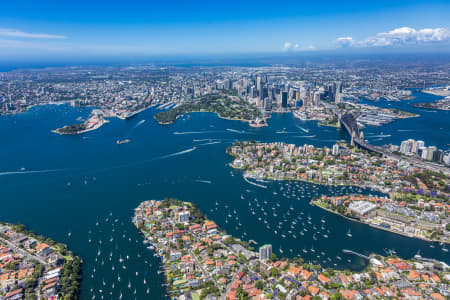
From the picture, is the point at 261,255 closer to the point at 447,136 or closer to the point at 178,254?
the point at 178,254

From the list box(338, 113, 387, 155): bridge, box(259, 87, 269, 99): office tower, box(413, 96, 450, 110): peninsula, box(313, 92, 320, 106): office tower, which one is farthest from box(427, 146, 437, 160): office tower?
box(259, 87, 269, 99): office tower

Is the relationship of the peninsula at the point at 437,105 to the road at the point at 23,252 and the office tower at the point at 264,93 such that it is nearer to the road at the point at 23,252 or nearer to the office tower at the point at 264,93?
the office tower at the point at 264,93

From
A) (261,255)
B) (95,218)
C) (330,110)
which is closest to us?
(261,255)

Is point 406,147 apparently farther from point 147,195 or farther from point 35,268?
point 35,268

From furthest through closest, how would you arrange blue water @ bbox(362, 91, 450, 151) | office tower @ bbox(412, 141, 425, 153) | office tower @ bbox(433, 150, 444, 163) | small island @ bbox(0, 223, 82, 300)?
blue water @ bbox(362, 91, 450, 151)
office tower @ bbox(412, 141, 425, 153)
office tower @ bbox(433, 150, 444, 163)
small island @ bbox(0, 223, 82, 300)

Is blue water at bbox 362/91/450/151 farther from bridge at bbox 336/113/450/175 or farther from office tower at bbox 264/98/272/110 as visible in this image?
office tower at bbox 264/98/272/110

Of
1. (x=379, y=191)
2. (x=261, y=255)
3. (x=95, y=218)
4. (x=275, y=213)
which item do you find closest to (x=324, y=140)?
(x=379, y=191)

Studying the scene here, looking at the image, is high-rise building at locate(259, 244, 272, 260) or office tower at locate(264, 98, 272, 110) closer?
high-rise building at locate(259, 244, 272, 260)
